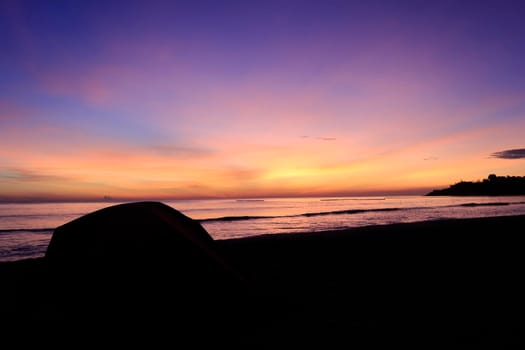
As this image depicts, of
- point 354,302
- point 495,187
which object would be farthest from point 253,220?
point 495,187

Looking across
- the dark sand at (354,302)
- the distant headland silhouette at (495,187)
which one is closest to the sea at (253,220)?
the dark sand at (354,302)

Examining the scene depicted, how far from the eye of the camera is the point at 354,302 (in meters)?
6.27

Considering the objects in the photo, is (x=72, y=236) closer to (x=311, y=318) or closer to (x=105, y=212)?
(x=105, y=212)

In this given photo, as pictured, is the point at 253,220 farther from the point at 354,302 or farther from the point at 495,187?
the point at 495,187

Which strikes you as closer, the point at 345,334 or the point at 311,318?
the point at 345,334

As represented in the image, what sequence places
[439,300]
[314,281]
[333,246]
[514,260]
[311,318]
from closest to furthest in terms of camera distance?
1. [311,318]
2. [439,300]
3. [314,281]
4. [514,260]
5. [333,246]

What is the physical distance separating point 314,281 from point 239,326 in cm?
323

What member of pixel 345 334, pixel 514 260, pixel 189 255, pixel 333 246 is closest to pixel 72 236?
pixel 189 255

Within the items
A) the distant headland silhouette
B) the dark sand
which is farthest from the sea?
the distant headland silhouette

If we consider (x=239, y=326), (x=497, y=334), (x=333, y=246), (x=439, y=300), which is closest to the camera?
(x=497, y=334)

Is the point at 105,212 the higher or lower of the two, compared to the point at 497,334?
higher

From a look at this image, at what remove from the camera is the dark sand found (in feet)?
15.4

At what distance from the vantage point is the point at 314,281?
26.2ft

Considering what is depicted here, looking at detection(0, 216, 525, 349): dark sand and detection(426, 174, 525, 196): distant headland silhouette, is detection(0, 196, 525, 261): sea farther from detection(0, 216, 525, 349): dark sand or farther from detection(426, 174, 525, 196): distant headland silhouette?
detection(426, 174, 525, 196): distant headland silhouette
